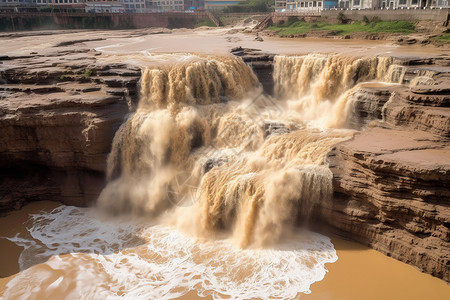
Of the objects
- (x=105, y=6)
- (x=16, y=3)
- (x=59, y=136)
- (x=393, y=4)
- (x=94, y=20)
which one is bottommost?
(x=59, y=136)

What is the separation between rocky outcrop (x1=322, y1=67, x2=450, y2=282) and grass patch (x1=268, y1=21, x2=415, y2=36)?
16975 mm

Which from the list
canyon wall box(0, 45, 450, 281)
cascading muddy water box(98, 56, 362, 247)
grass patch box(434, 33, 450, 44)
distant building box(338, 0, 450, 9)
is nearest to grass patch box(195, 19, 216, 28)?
distant building box(338, 0, 450, 9)

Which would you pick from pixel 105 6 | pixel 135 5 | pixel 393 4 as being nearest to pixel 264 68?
pixel 393 4

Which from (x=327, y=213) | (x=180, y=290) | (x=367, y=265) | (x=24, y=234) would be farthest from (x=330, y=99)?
(x=24, y=234)

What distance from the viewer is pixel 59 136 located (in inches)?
551

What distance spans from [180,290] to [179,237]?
2.31m

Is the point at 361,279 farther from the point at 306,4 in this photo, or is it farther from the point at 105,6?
the point at 105,6

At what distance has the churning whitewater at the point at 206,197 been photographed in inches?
407

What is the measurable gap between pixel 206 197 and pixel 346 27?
23.8 metres

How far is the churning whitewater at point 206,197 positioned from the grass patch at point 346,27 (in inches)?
547

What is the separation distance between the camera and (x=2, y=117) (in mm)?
13680

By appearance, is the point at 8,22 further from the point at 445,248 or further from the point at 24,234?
the point at 445,248

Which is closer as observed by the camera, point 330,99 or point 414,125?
point 414,125

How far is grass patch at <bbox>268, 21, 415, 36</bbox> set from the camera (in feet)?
88.4
